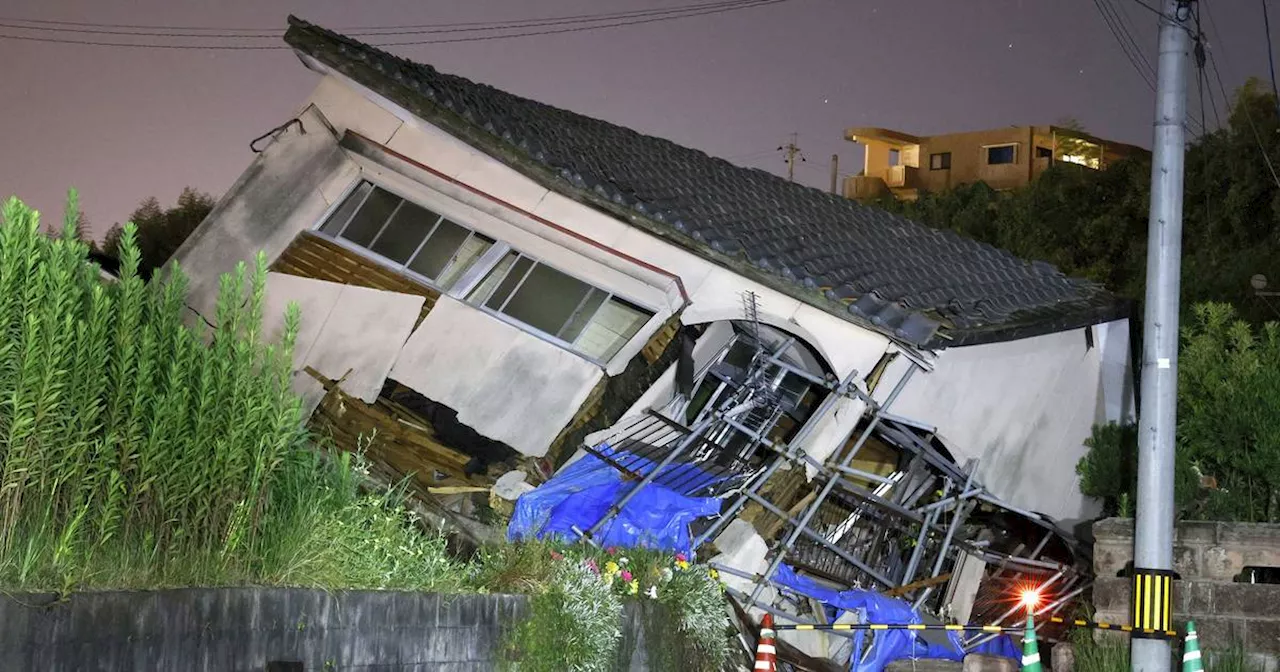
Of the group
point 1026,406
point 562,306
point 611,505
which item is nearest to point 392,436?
point 562,306

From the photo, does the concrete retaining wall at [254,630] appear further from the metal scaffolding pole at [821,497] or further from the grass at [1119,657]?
the metal scaffolding pole at [821,497]

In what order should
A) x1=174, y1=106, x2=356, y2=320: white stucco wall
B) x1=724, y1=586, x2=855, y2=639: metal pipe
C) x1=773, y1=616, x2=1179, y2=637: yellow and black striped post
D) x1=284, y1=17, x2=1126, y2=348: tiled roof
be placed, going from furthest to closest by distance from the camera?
x1=174, y1=106, x2=356, y2=320: white stucco wall, x1=284, y1=17, x2=1126, y2=348: tiled roof, x1=724, y1=586, x2=855, y2=639: metal pipe, x1=773, y1=616, x2=1179, y2=637: yellow and black striped post

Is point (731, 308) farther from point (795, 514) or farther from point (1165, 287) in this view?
point (1165, 287)

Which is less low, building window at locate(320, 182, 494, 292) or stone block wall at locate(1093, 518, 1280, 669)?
building window at locate(320, 182, 494, 292)

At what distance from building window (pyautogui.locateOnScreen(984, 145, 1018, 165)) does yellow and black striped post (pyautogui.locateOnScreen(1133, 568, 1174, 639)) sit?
200 ft

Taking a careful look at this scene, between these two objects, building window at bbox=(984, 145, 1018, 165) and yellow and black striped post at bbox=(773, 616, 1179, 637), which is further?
building window at bbox=(984, 145, 1018, 165)

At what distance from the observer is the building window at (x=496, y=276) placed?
1723cm

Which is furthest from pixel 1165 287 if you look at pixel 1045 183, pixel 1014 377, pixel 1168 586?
pixel 1045 183

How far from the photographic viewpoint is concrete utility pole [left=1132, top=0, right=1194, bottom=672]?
11500mm

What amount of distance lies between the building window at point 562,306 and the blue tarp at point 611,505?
1.74 meters

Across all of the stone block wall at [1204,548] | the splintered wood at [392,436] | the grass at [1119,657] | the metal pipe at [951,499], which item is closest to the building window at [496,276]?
the splintered wood at [392,436]

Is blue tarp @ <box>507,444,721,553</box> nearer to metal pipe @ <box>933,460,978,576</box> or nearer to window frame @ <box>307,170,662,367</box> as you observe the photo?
window frame @ <box>307,170,662,367</box>

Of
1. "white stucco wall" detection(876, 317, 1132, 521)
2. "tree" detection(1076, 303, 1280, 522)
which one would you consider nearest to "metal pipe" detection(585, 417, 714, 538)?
"white stucco wall" detection(876, 317, 1132, 521)

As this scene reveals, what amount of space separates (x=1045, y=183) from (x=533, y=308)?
34687mm
